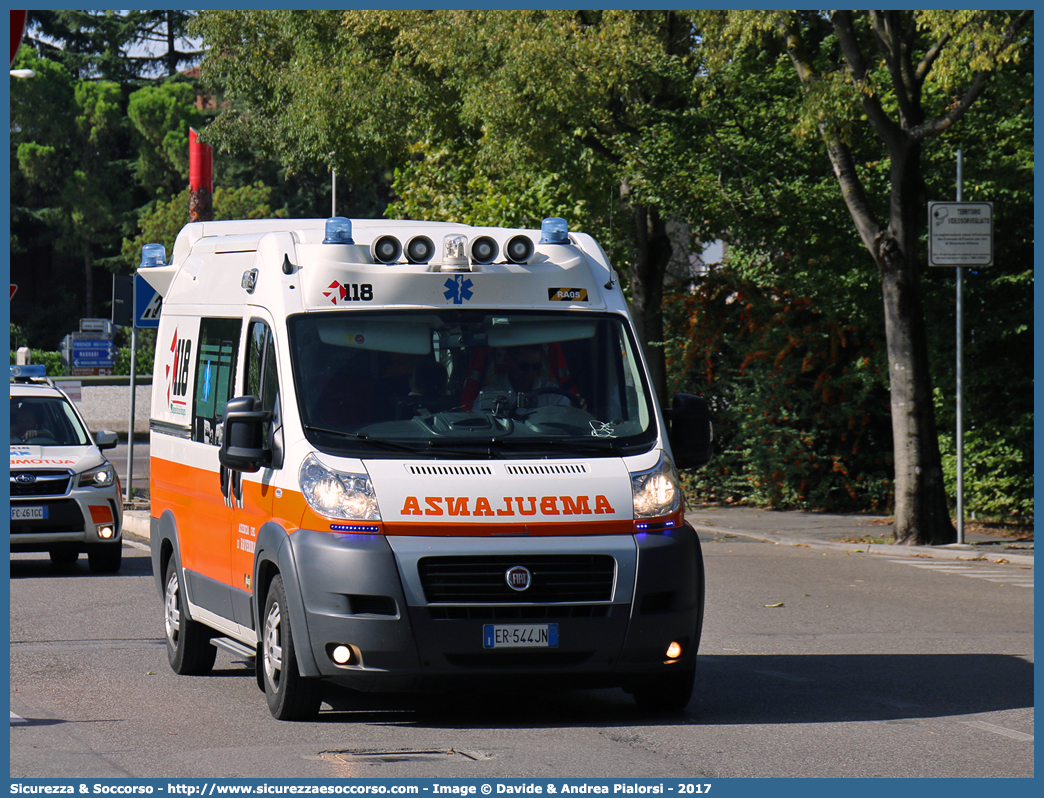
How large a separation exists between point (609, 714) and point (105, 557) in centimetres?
839

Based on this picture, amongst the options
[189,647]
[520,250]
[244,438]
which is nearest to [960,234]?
[520,250]

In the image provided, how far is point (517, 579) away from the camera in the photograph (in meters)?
7.22

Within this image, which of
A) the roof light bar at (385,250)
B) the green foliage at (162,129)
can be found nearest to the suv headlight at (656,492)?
the roof light bar at (385,250)

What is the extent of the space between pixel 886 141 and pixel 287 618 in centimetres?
1130

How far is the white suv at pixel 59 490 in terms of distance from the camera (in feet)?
48.1

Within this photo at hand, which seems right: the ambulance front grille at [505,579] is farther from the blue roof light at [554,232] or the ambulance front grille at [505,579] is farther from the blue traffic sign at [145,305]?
the blue traffic sign at [145,305]

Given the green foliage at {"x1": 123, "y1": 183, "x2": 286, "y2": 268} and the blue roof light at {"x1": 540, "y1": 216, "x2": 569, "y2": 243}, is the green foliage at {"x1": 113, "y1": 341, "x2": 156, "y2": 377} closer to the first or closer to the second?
the green foliage at {"x1": 123, "y1": 183, "x2": 286, "y2": 268}

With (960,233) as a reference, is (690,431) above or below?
below

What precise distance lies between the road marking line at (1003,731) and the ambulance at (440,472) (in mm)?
1436

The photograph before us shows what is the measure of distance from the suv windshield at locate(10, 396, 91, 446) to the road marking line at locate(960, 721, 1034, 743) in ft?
34.6

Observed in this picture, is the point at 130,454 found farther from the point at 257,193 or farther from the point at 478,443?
the point at 257,193

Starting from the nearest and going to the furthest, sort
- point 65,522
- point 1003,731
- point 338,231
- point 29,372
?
point 1003,731 → point 338,231 → point 65,522 → point 29,372

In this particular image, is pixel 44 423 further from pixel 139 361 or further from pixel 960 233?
pixel 139 361

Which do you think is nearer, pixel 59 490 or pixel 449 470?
pixel 449 470
